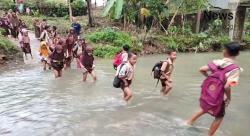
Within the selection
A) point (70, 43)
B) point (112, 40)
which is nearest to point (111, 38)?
point (112, 40)

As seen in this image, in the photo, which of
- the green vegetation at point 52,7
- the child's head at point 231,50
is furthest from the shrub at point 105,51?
the child's head at point 231,50

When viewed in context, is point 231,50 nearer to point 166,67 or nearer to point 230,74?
point 230,74

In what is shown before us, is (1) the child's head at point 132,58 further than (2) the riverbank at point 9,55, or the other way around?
(2) the riverbank at point 9,55

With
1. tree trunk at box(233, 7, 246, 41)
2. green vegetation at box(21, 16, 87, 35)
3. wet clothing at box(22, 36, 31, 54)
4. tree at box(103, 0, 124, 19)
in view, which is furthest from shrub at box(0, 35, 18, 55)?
tree trunk at box(233, 7, 246, 41)

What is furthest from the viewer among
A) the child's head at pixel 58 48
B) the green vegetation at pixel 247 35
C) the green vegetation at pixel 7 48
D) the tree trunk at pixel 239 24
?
the green vegetation at pixel 247 35

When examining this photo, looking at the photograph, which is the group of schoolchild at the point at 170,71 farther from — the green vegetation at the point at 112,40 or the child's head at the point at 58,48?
the green vegetation at the point at 112,40

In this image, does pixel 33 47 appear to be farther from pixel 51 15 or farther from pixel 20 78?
pixel 51 15

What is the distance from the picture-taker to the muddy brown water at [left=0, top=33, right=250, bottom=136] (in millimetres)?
7617

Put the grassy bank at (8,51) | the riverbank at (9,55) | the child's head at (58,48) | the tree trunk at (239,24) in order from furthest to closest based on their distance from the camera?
1. the tree trunk at (239,24)
2. the grassy bank at (8,51)
3. the riverbank at (9,55)
4. the child's head at (58,48)

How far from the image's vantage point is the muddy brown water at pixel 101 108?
7617 mm

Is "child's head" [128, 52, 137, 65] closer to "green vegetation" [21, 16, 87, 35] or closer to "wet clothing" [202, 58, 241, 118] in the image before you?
"wet clothing" [202, 58, 241, 118]

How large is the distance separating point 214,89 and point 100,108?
142 inches

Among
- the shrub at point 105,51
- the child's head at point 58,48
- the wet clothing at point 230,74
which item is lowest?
the shrub at point 105,51

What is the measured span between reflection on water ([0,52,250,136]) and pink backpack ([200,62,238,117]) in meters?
1.15
